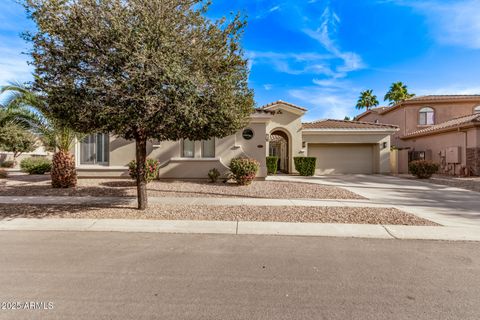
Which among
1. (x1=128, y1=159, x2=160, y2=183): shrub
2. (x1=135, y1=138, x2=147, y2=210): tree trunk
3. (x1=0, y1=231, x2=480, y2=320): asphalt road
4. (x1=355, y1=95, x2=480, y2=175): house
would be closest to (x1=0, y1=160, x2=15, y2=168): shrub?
(x1=128, y1=159, x2=160, y2=183): shrub

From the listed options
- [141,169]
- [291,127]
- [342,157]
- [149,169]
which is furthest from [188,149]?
[342,157]

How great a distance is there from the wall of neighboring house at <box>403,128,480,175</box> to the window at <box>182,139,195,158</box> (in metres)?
18.4

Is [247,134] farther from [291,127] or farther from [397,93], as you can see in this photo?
[397,93]

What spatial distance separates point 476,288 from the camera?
3.46 meters

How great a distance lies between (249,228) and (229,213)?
1.40m

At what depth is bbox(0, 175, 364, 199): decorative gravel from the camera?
997cm

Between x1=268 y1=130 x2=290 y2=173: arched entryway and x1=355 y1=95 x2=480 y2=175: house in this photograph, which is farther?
x1=268 y1=130 x2=290 y2=173: arched entryway

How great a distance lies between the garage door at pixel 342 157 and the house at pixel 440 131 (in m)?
3.38

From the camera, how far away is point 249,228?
6074 mm

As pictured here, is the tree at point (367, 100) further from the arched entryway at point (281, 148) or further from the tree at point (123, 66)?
the tree at point (123, 66)

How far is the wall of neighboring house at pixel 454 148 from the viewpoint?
55.1 feet

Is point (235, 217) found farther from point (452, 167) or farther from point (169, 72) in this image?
point (452, 167)

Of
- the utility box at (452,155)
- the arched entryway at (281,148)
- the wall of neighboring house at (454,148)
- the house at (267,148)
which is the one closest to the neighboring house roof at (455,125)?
the wall of neighboring house at (454,148)

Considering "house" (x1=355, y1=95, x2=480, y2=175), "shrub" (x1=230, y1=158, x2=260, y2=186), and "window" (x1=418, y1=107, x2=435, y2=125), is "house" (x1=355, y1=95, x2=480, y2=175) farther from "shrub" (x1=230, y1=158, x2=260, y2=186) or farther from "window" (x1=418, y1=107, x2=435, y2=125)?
"shrub" (x1=230, y1=158, x2=260, y2=186)
